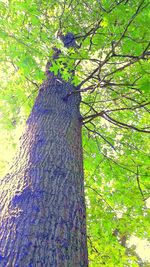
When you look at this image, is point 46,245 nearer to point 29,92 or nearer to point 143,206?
point 143,206

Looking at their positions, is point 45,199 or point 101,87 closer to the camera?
point 45,199

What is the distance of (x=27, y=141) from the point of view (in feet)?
7.72

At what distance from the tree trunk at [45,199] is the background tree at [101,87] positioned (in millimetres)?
614

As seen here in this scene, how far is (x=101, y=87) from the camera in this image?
3318 mm

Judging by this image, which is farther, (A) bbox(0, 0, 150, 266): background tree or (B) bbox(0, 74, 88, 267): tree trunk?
(A) bbox(0, 0, 150, 266): background tree

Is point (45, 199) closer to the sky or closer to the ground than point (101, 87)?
closer to the ground

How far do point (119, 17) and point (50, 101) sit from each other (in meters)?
1.20

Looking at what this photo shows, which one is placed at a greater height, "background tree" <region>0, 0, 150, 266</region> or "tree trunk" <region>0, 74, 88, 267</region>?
"background tree" <region>0, 0, 150, 266</region>

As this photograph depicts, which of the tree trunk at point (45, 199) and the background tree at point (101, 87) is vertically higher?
the background tree at point (101, 87)

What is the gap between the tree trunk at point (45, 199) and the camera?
140 centimetres

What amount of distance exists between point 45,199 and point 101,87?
2.00 m

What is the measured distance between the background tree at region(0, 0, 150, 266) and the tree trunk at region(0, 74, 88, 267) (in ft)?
2.01

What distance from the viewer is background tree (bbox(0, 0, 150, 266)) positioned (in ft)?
9.37

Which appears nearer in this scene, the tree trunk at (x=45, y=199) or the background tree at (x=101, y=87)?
the tree trunk at (x=45, y=199)
